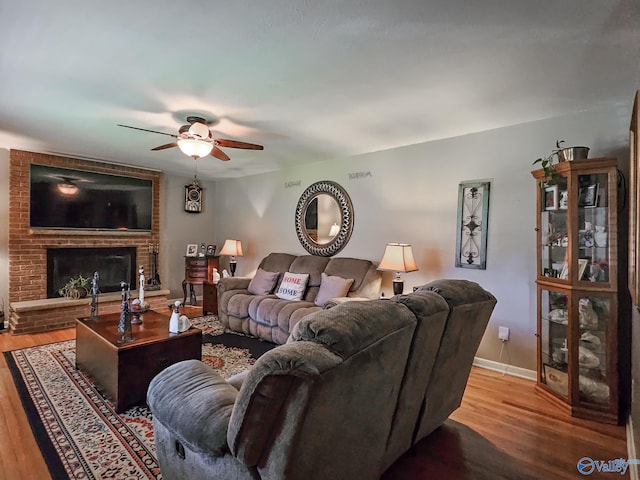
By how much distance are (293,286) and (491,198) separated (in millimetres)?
2416

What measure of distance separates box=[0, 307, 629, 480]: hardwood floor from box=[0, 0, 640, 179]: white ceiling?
233cm

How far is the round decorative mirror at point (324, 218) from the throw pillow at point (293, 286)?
603 millimetres

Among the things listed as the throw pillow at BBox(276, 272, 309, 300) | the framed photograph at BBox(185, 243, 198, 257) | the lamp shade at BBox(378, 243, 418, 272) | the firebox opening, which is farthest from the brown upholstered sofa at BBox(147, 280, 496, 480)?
the framed photograph at BBox(185, 243, 198, 257)

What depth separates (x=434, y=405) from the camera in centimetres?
192

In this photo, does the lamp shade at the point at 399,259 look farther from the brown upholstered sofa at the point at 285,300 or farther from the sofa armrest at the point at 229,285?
the sofa armrest at the point at 229,285

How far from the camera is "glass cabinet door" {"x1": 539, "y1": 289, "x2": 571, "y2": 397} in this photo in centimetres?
262

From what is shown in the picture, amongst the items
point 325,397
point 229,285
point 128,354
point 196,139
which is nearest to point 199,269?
point 229,285

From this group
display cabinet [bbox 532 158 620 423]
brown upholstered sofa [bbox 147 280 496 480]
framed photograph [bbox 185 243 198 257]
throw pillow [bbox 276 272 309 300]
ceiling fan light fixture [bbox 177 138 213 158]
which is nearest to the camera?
brown upholstered sofa [bbox 147 280 496 480]

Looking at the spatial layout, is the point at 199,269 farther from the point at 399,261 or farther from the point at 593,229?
the point at 593,229

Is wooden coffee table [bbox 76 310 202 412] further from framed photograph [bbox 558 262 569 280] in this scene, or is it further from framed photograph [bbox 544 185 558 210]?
framed photograph [bbox 544 185 558 210]

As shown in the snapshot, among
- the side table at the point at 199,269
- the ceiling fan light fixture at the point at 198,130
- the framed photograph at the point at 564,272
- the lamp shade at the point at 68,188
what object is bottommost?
the side table at the point at 199,269

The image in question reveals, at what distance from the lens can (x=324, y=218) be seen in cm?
475

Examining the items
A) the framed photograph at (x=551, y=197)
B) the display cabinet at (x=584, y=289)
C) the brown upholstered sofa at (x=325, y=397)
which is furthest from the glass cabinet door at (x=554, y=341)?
the brown upholstered sofa at (x=325, y=397)

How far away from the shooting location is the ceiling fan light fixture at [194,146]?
297 centimetres
